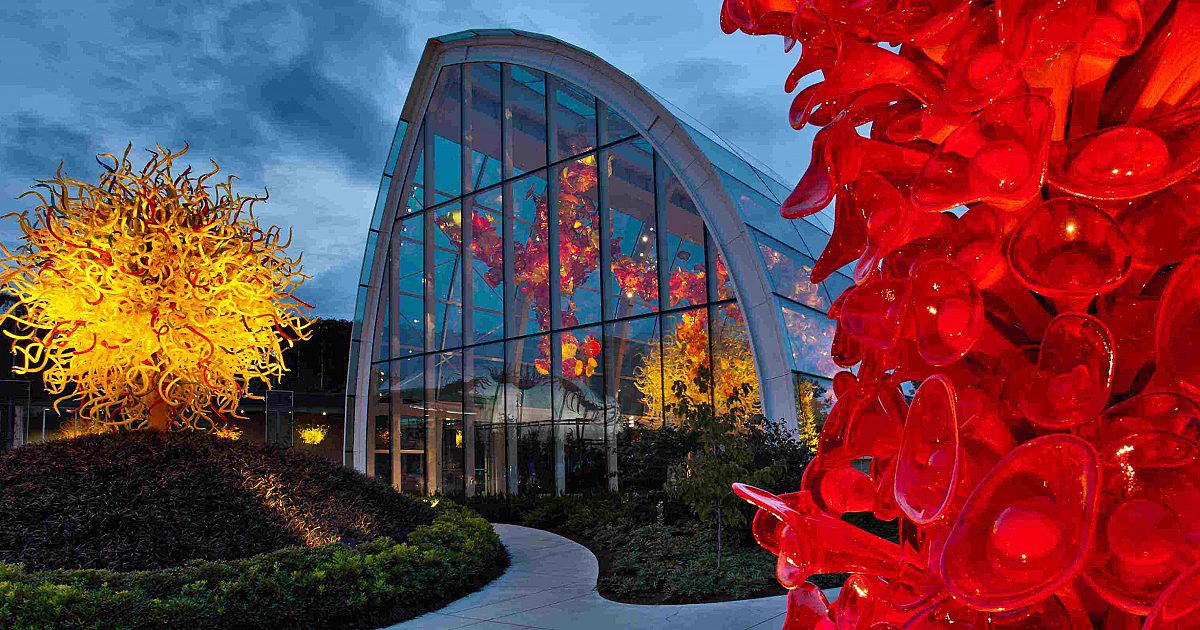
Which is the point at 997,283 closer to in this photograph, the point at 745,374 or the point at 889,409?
the point at 889,409

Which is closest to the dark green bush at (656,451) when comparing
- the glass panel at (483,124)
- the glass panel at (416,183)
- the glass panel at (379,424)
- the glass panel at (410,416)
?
the glass panel at (410,416)

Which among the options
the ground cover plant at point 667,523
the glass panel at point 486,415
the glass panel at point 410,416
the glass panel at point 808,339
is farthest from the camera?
the glass panel at point 410,416

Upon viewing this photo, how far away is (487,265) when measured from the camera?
2011 centimetres

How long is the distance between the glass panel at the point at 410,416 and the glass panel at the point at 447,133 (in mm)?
4682

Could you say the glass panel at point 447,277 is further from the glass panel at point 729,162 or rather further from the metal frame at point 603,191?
the glass panel at point 729,162

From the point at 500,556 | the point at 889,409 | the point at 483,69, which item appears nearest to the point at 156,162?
the point at 500,556

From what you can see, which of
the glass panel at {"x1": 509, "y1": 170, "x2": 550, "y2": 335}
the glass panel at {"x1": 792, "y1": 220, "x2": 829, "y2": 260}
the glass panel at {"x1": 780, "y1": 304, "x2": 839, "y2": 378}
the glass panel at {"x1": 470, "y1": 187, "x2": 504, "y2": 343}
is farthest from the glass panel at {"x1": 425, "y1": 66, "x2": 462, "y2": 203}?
the glass panel at {"x1": 780, "y1": 304, "x2": 839, "y2": 378}

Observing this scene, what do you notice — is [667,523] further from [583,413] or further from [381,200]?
[381,200]

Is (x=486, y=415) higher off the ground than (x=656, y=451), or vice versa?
(x=486, y=415)

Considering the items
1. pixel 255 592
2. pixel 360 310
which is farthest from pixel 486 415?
pixel 255 592

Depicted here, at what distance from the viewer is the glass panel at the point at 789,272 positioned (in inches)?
577

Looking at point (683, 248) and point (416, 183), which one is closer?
point (683, 248)

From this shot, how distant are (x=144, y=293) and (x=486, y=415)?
1166cm

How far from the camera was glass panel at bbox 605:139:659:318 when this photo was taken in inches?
654
